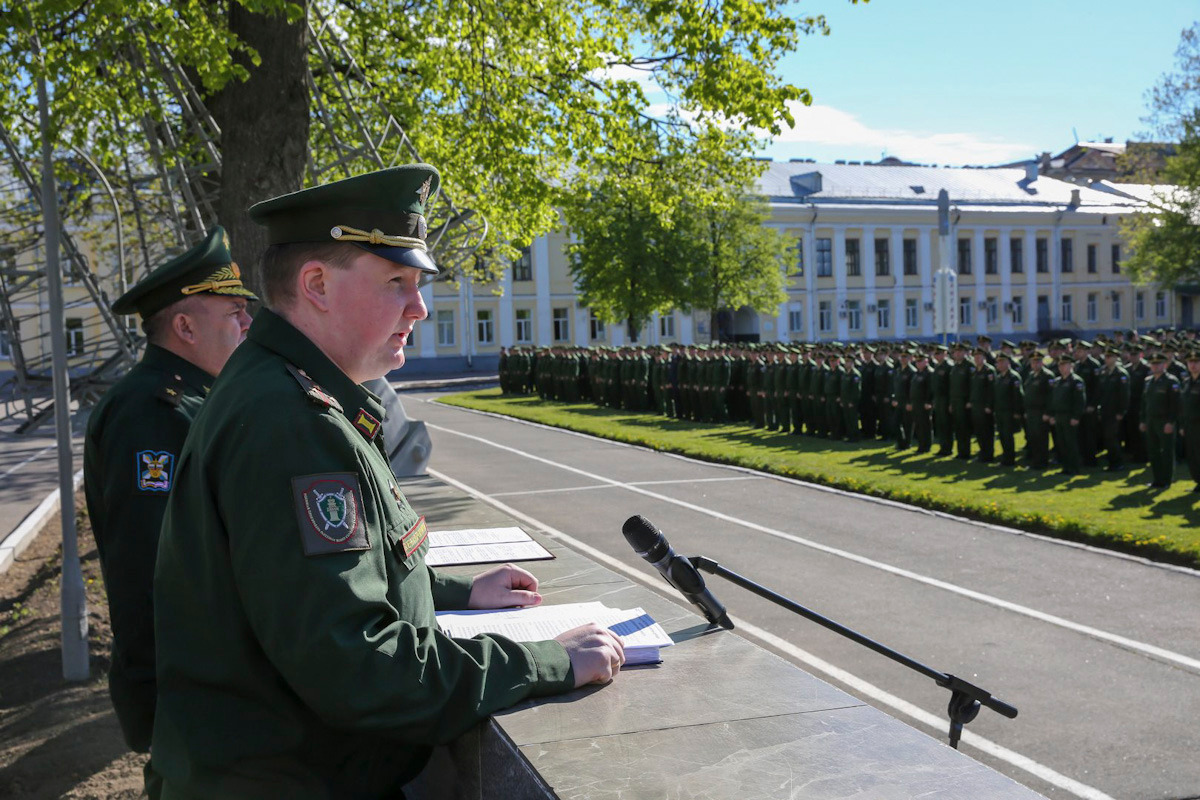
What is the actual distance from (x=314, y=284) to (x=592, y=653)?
90 cm

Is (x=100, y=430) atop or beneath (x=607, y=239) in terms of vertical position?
beneath

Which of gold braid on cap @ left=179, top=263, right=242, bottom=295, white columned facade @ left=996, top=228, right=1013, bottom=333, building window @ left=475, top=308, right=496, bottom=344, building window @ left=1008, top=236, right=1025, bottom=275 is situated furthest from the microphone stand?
building window @ left=1008, top=236, right=1025, bottom=275

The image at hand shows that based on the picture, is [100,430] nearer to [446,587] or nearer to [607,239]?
[446,587]

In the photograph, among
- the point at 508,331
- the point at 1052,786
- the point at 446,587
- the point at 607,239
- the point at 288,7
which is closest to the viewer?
the point at 446,587

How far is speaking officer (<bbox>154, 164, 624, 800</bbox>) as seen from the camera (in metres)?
1.75

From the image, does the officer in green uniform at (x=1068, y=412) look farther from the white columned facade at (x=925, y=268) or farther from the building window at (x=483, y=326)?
the white columned facade at (x=925, y=268)

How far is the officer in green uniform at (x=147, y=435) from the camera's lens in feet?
9.00

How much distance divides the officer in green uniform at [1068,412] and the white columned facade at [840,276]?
5050 cm

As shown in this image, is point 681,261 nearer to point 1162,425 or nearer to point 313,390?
point 1162,425

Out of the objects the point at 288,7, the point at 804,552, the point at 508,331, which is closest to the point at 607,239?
the point at 508,331

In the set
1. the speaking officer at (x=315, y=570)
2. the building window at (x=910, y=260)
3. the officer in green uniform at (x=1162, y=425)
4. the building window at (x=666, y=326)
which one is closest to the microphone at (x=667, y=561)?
the speaking officer at (x=315, y=570)

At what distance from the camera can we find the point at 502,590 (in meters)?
2.86

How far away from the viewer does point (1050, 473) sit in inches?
637

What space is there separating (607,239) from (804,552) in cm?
3697
